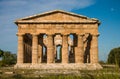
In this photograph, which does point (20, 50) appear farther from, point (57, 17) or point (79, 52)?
point (79, 52)

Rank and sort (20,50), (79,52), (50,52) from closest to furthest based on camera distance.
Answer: (50,52) < (79,52) < (20,50)

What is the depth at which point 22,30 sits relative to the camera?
44000 mm

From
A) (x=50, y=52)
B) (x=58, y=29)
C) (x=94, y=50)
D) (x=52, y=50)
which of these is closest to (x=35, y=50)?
(x=50, y=52)

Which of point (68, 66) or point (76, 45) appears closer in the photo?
point (68, 66)

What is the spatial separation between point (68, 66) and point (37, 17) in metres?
10.8

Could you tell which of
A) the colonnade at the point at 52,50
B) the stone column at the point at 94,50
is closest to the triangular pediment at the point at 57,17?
the colonnade at the point at 52,50

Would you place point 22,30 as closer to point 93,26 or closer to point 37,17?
point 37,17

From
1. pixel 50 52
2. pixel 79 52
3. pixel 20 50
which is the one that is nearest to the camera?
pixel 50 52

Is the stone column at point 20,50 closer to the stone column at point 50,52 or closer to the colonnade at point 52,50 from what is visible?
the colonnade at point 52,50

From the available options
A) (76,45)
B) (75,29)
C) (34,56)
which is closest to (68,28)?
(75,29)

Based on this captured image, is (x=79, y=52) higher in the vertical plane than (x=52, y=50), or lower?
lower

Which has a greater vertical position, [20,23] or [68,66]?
[20,23]

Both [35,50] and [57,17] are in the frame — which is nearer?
[35,50]

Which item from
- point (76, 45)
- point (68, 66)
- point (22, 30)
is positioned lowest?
point (68, 66)
